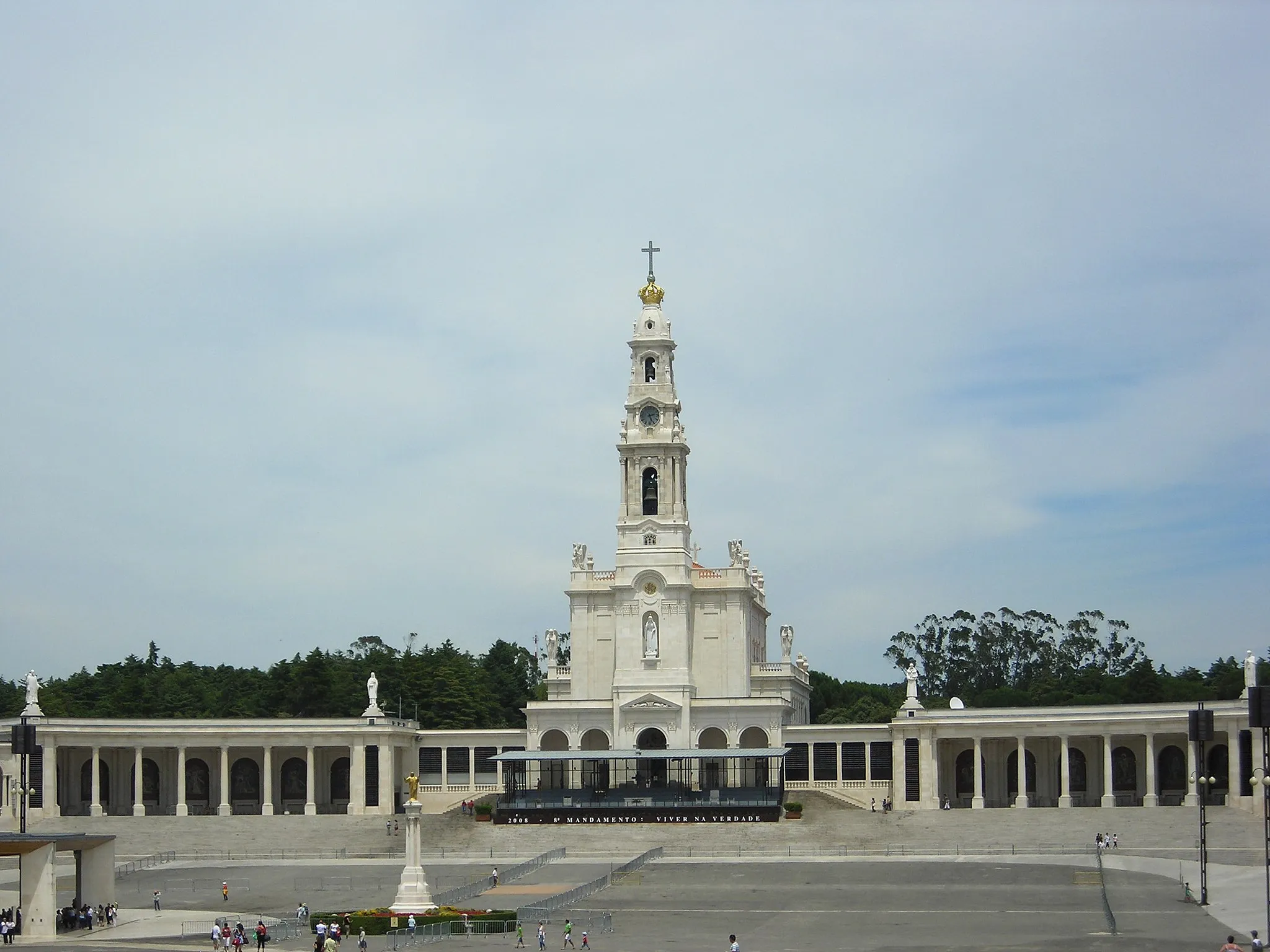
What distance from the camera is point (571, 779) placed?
4090 inches

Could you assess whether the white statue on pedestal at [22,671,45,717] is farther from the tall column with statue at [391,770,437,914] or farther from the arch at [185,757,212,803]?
the tall column with statue at [391,770,437,914]

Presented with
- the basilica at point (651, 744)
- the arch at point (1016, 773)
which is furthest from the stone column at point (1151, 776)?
the arch at point (1016, 773)

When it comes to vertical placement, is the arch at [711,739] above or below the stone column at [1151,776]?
above

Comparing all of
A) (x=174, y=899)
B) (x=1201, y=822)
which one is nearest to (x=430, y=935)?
(x=174, y=899)

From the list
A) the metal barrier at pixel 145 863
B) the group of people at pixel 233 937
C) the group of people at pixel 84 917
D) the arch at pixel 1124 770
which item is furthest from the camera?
the arch at pixel 1124 770

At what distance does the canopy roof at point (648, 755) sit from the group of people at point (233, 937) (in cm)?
4118

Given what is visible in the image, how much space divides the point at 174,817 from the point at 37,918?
38.2 metres

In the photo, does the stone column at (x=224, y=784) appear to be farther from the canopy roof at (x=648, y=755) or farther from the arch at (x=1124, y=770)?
the arch at (x=1124, y=770)

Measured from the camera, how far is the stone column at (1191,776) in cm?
9500

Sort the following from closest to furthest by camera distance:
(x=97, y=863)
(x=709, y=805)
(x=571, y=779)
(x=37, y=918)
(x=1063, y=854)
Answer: (x=37, y=918) < (x=97, y=863) < (x=1063, y=854) < (x=709, y=805) < (x=571, y=779)

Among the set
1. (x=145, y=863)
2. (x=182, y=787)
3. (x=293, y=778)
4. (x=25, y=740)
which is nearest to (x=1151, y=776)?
(x=293, y=778)

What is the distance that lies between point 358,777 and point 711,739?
1923 cm

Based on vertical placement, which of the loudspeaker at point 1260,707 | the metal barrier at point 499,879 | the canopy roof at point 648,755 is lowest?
the metal barrier at point 499,879

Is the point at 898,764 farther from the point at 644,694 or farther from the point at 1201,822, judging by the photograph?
the point at 1201,822
